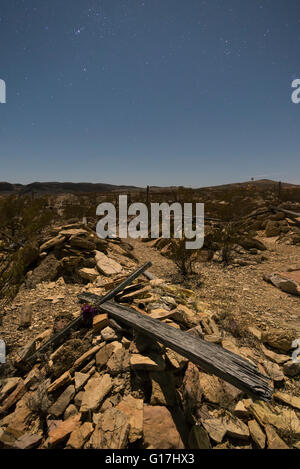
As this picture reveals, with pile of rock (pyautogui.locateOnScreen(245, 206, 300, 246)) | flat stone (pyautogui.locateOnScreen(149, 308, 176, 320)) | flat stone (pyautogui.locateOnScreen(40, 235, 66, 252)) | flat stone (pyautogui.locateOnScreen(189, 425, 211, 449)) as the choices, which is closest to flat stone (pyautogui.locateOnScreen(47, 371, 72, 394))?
flat stone (pyautogui.locateOnScreen(149, 308, 176, 320))

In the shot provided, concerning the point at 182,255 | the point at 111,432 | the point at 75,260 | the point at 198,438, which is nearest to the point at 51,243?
the point at 75,260

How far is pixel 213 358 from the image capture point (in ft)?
5.77

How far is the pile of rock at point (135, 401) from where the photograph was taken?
65.3 inches

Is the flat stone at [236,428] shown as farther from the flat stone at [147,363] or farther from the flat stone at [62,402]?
the flat stone at [62,402]

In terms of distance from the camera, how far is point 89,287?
4281 millimetres

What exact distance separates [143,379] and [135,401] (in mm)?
210

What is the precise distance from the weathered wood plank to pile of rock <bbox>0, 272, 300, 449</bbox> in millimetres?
268

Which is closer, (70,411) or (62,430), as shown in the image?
(62,430)

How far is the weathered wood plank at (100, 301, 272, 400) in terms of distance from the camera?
1513 millimetres

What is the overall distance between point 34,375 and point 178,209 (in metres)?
12.1

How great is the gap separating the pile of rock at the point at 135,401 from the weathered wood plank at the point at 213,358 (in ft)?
0.88

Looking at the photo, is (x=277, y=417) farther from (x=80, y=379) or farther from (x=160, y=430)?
(x=80, y=379)

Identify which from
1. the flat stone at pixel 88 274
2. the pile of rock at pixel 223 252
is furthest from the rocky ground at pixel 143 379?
the pile of rock at pixel 223 252

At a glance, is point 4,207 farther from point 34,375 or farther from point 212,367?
point 212,367
